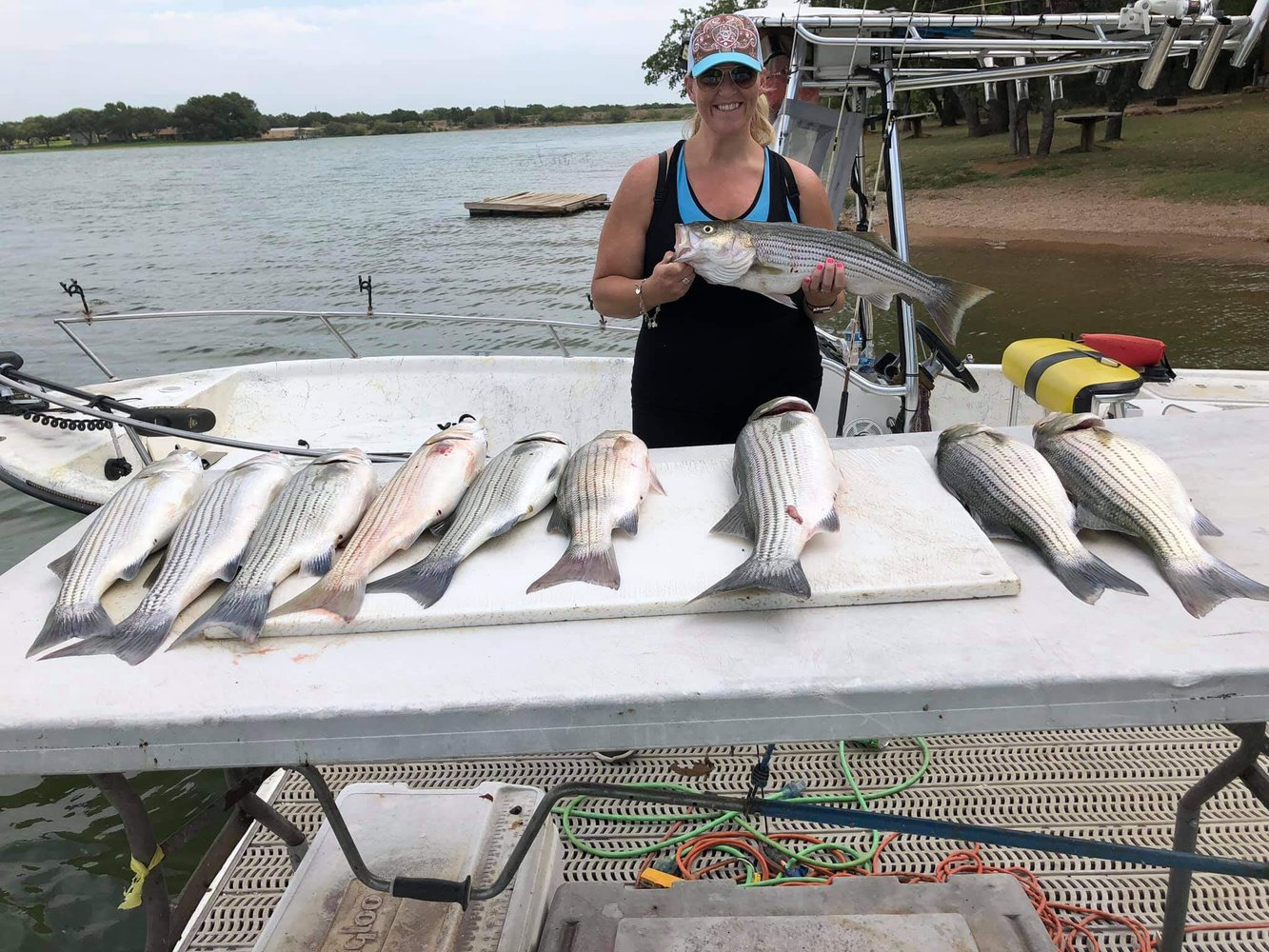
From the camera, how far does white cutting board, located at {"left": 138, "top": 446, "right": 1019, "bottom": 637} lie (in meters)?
1.55

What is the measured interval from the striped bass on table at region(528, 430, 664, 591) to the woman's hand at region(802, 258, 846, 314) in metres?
0.99

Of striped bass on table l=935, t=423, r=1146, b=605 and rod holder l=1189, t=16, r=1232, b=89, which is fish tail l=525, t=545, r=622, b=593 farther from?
rod holder l=1189, t=16, r=1232, b=89

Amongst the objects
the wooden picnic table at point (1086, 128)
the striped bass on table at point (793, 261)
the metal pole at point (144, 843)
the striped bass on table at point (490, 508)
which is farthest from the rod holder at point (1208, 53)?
the wooden picnic table at point (1086, 128)

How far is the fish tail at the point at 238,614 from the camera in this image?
1.55 m

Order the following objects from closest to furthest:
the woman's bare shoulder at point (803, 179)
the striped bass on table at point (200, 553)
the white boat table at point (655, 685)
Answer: the white boat table at point (655, 685) → the striped bass on table at point (200, 553) → the woman's bare shoulder at point (803, 179)

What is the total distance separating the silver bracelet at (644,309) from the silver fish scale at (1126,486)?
1.39 m

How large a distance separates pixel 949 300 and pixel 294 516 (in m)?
2.55

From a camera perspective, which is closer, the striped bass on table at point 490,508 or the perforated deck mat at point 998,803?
the striped bass on table at point 490,508

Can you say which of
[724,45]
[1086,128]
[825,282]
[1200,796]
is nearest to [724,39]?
[724,45]

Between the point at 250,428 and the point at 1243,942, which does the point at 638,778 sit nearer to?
the point at 1243,942

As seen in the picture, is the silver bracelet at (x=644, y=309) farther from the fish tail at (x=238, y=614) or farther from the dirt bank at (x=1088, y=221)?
the dirt bank at (x=1088, y=221)

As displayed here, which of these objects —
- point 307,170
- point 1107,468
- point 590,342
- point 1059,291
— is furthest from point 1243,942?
point 307,170

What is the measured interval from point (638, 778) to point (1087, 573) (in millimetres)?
2193

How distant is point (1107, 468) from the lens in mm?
1876
